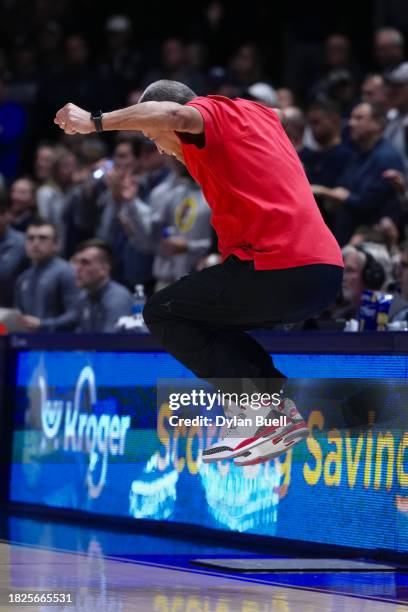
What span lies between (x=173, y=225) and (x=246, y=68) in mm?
3251

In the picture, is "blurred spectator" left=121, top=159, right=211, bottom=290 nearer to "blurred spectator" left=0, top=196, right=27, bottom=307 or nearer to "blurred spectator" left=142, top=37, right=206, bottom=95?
"blurred spectator" left=0, top=196, right=27, bottom=307

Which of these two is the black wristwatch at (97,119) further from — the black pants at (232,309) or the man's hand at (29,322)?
the man's hand at (29,322)

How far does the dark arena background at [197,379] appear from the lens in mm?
6688

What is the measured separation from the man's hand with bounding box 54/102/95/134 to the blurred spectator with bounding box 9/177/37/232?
24.0 ft

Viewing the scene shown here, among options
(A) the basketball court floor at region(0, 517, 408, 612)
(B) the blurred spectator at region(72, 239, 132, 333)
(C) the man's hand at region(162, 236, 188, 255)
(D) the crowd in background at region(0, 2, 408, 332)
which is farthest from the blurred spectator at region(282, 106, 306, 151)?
(A) the basketball court floor at region(0, 517, 408, 612)


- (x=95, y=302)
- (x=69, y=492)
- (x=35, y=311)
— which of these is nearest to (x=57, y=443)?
(x=69, y=492)

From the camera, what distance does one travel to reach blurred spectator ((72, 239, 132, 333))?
1006 centimetres

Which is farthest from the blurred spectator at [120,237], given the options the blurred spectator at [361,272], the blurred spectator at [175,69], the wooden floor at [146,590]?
the wooden floor at [146,590]

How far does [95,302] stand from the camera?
33.7 feet

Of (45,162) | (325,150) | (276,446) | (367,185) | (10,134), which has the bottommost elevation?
(276,446)

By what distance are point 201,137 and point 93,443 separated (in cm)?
391

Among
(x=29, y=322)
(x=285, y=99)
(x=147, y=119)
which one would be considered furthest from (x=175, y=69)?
(x=147, y=119)

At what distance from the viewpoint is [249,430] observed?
6.12 m

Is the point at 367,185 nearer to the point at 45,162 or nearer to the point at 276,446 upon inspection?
the point at 276,446
